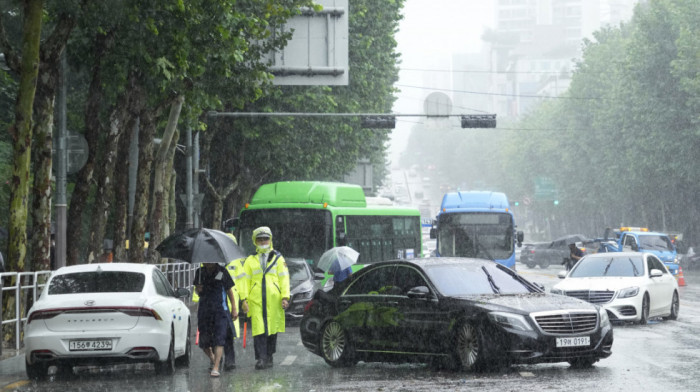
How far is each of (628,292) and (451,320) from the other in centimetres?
912

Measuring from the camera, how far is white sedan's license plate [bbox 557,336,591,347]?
→ 13609mm

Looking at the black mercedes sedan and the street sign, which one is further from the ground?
the street sign

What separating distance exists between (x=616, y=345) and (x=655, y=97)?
1698 inches

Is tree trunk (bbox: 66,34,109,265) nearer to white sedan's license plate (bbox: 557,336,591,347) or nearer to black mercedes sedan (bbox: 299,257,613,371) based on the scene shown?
black mercedes sedan (bbox: 299,257,613,371)

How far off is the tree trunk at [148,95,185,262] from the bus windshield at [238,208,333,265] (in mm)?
3138

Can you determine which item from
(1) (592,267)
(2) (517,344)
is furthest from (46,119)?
(1) (592,267)

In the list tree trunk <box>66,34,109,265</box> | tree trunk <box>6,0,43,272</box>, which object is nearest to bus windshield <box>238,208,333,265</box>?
tree trunk <box>66,34,109,265</box>

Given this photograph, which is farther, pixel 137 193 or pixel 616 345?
pixel 137 193

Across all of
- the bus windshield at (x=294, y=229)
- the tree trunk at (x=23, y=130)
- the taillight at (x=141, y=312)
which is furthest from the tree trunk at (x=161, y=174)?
the taillight at (x=141, y=312)

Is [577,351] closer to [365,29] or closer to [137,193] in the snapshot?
[137,193]

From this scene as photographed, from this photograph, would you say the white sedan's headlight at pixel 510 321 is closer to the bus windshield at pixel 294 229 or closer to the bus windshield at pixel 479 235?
the bus windshield at pixel 294 229

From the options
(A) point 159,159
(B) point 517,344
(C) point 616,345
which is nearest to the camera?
(B) point 517,344

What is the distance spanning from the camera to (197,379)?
13.9m

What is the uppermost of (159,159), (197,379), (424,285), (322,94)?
(322,94)
